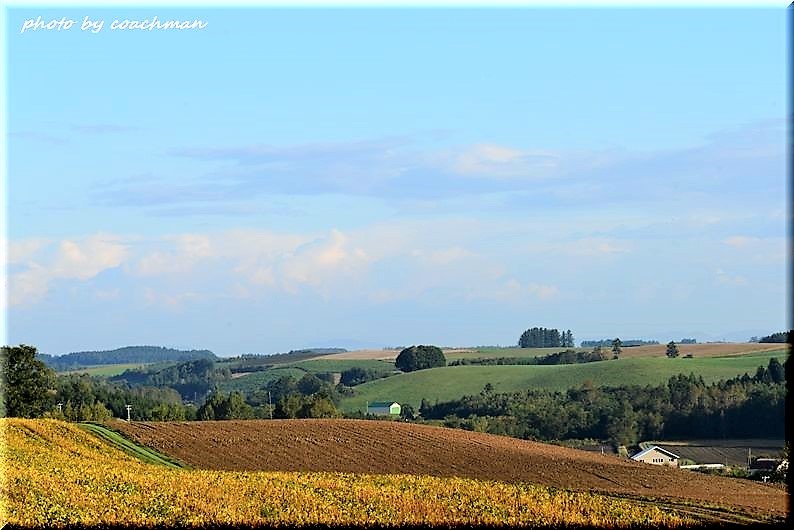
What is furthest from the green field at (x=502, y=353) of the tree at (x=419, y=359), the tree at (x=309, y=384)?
the tree at (x=309, y=384)

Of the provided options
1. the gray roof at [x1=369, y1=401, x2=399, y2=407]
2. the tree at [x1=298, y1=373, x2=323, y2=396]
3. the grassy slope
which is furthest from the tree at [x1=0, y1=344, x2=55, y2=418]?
the tree at [x1=298, y1=373, x2=323, y2=396]

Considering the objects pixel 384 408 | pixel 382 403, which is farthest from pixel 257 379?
pixel 384 408

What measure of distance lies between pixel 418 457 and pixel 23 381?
3609 cm

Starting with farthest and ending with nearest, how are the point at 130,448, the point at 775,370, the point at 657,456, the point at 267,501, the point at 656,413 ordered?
1. the point at 775,370
2. the point at 656,413
3. the point at 657,456
4. the point at 130,448
5. the point at 267,501

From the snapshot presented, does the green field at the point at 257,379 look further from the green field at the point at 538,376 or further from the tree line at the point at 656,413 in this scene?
the tree line at the point at 656,413

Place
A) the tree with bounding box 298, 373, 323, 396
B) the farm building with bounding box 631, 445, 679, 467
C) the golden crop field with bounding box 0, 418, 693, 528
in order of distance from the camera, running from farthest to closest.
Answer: the tree with bounding box 298, 373, 323, 396, the farm building with bounding box 631, 445, 679, 467, the golden crop field with bounding box 0, 418, 693, 528

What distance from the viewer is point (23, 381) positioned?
74125mm

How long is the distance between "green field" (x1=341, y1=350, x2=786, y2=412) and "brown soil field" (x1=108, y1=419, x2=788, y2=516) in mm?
65240

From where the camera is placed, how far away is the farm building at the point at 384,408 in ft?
388

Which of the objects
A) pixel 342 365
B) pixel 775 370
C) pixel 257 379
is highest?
pixel 342 365

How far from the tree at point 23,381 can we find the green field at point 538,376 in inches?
2003

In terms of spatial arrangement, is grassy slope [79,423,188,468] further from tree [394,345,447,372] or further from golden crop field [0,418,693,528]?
tree [394,345,447,372]

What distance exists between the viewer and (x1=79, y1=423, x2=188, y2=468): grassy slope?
4322 centimetres

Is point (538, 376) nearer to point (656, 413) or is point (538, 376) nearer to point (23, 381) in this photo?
point (656, 413)
